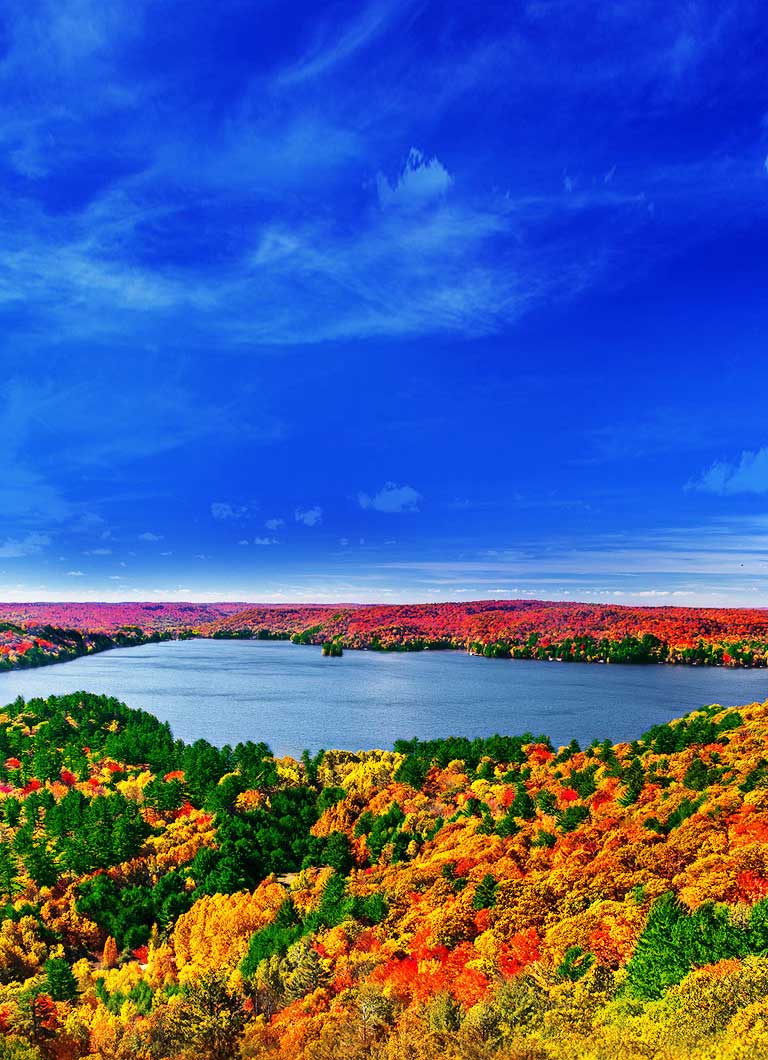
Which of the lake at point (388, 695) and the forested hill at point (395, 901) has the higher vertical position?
the forested hill at point (395, 901)

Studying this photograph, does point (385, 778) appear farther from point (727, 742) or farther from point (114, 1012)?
point (114, 1012)

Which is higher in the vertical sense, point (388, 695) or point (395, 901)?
point (395, 901)

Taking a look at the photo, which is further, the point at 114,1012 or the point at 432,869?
the point at 432,869

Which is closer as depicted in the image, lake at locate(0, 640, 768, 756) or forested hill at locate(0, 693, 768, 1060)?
forested hill at locate(0, 693, 768, 1060)

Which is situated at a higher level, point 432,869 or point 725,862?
point 725,862

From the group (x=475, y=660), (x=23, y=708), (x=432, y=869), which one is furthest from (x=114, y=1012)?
(x=475, y=660)
